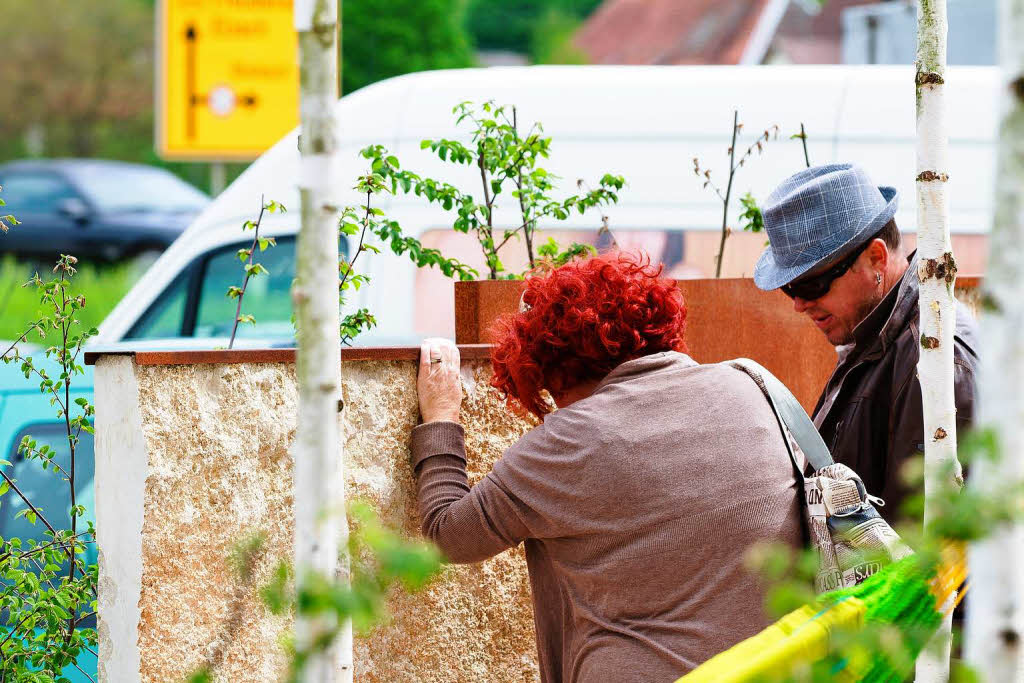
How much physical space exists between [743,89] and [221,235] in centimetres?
246

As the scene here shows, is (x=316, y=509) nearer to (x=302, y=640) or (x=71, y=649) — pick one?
(x=302, y=640)

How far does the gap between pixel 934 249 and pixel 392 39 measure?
24542mm

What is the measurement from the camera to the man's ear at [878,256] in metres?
2.81

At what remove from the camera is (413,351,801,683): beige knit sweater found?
2.24m

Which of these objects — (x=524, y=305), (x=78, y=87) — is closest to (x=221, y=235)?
(x=524, y=305)

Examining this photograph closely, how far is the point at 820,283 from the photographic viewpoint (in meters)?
2.85

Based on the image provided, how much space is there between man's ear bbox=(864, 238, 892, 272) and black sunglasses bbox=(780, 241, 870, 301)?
0.02 m

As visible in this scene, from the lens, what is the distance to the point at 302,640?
4.64 ft

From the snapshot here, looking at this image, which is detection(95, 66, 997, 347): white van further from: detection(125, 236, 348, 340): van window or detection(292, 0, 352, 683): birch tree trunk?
detection(292, 0, 352, 683): birch tree trunk

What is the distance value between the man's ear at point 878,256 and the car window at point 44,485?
229 centimetres

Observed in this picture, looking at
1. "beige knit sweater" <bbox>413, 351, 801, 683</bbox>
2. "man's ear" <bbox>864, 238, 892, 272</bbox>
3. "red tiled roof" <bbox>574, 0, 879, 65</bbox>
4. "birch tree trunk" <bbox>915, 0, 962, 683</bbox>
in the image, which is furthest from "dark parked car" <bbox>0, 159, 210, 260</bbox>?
"birch tree trunk" <bbox>915, 0, 962, 683</bbox>

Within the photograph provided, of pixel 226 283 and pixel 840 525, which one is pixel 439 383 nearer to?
pixel 840 525

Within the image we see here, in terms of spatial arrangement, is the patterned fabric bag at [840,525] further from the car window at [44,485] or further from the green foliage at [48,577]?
the car window at [44,485]

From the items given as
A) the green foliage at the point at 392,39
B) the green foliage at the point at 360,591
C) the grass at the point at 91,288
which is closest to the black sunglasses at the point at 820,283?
the green foliage at the point at 360,591
